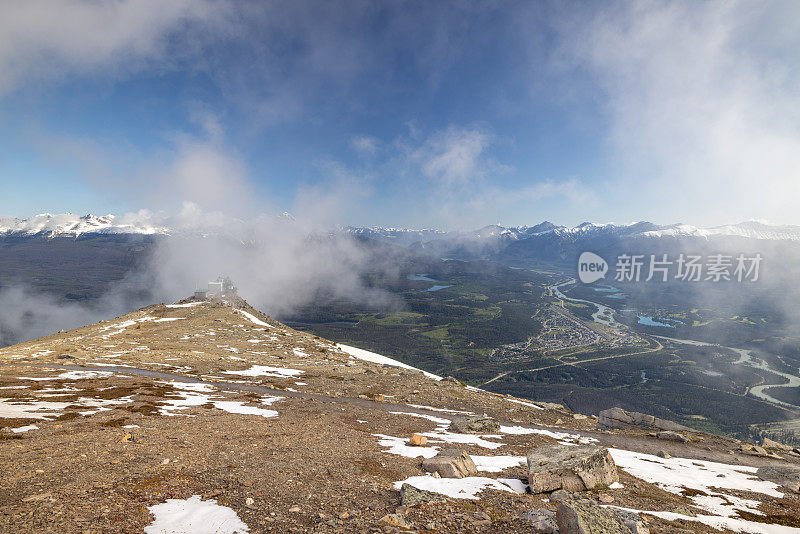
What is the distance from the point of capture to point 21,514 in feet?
28.7

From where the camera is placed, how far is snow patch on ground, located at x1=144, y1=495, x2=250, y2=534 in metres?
8.81

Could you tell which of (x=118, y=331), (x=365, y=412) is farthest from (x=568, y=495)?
(x=118, y=331)

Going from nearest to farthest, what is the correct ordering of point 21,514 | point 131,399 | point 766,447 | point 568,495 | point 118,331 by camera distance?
point 21,514 < point 568,495 < point 131,399 < point 766,447 < point 118,331

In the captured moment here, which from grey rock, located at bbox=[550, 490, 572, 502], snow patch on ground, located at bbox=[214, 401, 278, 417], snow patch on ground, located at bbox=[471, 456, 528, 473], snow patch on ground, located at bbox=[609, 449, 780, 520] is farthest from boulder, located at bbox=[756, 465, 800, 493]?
snow patch on ground, located at bbox=[214, 401, 278, 417]

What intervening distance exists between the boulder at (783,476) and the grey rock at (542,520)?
18.6m

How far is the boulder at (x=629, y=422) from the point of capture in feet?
111

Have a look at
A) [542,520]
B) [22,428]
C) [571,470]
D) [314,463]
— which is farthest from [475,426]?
[22,428]

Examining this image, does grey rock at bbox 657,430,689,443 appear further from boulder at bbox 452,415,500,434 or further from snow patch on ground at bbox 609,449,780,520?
boulder at bbox 452,415,500,434

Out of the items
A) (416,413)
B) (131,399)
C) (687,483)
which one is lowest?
(416,413)

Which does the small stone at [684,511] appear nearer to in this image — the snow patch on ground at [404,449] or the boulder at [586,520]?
the boulder at [586,520]

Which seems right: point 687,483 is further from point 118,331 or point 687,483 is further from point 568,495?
point 118,331

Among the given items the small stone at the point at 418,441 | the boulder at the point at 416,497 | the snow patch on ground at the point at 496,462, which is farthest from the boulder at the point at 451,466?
the small stone at the point at 418,441

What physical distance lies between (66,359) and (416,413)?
47074 millimetres

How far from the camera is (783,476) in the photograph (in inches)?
771
